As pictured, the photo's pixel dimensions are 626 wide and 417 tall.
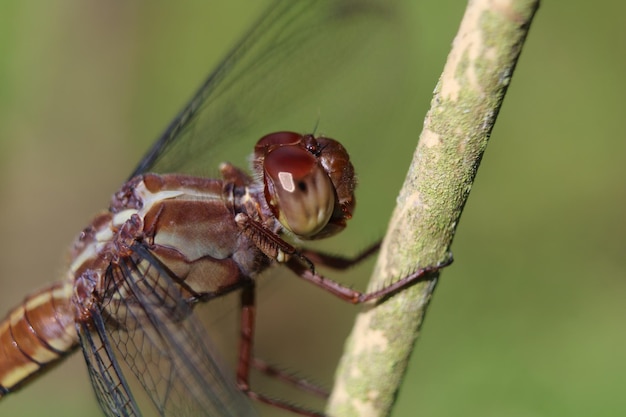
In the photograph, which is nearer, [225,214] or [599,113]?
[225,214]

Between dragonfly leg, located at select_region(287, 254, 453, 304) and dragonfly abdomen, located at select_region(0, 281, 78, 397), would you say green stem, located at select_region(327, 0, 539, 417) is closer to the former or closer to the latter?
dragonfly leg, located at select_region(287, 254, 453, 304)

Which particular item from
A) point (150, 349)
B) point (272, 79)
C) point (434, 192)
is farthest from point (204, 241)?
point (434, 192)

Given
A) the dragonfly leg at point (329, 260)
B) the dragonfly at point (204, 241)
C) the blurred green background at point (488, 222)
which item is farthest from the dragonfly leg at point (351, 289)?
the blurred green background at point (488, 222)

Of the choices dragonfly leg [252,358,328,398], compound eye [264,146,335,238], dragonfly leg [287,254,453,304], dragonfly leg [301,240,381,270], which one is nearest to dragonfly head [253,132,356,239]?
compound eye [264,146,335,238]

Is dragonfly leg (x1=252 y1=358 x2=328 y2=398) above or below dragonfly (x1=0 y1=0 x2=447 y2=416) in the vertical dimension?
below

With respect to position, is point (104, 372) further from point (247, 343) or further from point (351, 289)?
point (351, 289)

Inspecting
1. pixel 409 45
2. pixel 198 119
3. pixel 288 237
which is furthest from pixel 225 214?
pixel 409 45

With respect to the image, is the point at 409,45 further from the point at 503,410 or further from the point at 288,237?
the point at 503,410
